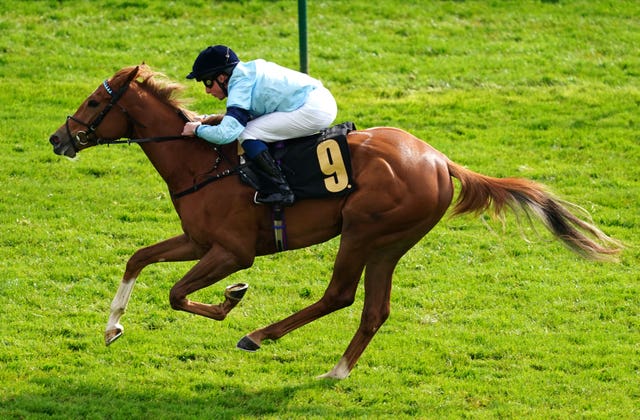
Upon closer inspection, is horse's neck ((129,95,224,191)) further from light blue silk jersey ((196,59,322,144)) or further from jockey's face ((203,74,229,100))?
jockey's face ((203,74,229,100))

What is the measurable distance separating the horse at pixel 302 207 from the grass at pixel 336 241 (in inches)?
15.5

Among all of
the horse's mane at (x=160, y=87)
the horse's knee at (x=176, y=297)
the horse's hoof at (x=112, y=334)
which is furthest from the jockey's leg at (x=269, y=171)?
the horse's hoof at (x=112, y=334)

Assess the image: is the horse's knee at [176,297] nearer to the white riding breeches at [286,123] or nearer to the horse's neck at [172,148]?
the horse's neck at [172,148]

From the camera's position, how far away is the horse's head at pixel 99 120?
29.7ft

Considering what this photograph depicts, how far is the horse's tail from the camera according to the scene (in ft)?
29.5

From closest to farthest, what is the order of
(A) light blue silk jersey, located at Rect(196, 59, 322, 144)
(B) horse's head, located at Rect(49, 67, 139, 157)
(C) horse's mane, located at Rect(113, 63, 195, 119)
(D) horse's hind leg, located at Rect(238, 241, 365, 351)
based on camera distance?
1. (A) light blue silk jersey, located at Rect(196, 59, 322, 144)
2. (D) horse's hind leg, located at Rect(238, 241, 365, 351)
3. (B) horse's head, located at Rect(49, 67, 139, 157)
4. (C) horse's mane, located at Rect(113, 63, 195, 119)

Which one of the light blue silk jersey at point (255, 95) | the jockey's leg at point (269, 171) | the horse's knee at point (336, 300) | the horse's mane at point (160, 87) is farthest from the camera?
the horse's mane at point (160, 87)

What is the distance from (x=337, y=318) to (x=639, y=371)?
2766mm

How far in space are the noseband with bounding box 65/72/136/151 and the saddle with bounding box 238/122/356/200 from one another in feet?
3.85

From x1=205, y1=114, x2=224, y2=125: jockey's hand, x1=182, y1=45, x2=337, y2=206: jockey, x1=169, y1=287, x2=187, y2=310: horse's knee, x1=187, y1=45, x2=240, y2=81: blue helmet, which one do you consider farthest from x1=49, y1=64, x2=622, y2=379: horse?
x1=187, y1=45, x2=240, y2=81: blue helmet

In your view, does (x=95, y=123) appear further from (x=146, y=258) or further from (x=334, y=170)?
(x=334, y=170)

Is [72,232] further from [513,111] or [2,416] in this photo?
[513,111]

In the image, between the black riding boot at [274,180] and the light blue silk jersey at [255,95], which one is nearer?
the light blue silk jersey at [255,95]

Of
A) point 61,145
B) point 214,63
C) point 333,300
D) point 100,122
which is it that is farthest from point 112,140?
point 333,300
